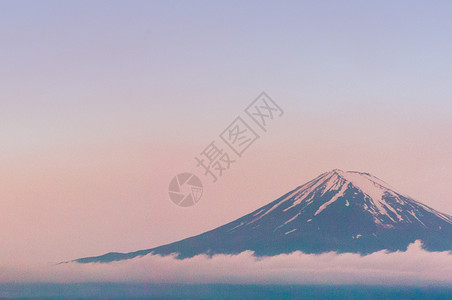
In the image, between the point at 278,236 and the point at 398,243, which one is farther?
the point at 398,243

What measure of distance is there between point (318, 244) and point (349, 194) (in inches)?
240

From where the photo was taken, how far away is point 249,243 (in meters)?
70.0

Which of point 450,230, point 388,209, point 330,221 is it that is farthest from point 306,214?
point 450,230

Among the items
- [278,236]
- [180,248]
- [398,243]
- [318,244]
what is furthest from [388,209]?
[180,248]

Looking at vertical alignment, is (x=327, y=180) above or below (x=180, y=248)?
above

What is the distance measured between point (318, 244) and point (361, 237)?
4633 mm

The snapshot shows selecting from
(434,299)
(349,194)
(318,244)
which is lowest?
(434,299)

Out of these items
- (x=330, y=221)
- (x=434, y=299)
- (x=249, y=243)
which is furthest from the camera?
(x=434, y=299)

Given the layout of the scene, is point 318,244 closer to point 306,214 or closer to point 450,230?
point 306,214

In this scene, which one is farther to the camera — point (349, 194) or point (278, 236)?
point (349, 194)

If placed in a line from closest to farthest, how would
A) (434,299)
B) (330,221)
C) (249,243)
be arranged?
(249,243) → (330,221) → (434,299)

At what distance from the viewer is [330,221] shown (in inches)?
2940

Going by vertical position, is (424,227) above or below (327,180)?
below

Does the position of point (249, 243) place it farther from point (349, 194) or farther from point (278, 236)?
point (349, 194)
